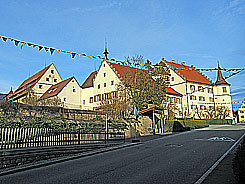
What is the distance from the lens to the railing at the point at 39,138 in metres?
12.1

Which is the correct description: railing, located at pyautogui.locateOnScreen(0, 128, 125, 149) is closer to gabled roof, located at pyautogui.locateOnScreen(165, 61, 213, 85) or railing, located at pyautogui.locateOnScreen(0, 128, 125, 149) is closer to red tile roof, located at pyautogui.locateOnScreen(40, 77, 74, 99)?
red tile roof, located at pyautogui.locateOnScreen(40, 77, 74, 99)

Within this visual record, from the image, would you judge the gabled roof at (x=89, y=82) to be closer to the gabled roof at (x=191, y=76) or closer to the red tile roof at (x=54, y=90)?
the red tile roof at (x=54, y=90)

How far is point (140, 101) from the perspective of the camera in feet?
122

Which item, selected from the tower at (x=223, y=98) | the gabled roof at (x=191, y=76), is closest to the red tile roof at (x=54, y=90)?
the gabled roof at (x=191, y=76)

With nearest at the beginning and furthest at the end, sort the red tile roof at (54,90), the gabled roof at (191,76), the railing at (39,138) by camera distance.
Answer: the railing at (39,138) → the red tile roof at (54,90) → the gabled roof at (191,76)

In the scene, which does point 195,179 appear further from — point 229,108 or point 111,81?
point 229,108

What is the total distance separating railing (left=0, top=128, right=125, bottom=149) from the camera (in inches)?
476

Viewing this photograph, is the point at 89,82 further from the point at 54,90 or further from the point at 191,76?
the point at 191,76

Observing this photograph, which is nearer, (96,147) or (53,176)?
(53,176)

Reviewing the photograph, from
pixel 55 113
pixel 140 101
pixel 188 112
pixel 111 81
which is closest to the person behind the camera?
pixel 55 113

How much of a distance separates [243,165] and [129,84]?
110 feet

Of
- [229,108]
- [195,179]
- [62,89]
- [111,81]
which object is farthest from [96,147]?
[229,108]

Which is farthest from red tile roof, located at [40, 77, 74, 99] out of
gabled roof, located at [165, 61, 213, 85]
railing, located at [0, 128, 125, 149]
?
railing, located at [0, 128, 125, 149]

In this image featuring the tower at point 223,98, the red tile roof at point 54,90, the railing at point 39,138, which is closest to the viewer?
the railing at point 39,138
